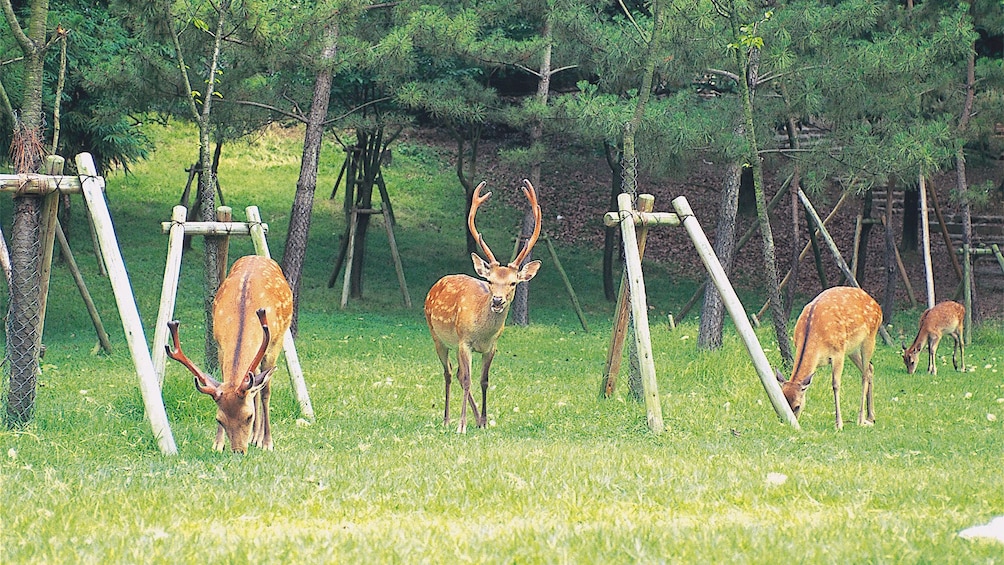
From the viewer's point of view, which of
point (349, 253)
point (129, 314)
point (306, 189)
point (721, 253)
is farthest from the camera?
point (349, 253)

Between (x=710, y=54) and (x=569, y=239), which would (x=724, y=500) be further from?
(x=569, y=239)

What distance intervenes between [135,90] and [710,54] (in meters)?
6.80

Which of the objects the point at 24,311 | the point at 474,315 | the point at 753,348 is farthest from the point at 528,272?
the point at 24,311

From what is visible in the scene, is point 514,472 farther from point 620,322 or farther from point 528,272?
point 620,322

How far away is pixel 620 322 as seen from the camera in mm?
9250

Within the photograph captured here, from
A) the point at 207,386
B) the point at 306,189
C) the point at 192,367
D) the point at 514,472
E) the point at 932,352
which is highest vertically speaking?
the point at 306,189

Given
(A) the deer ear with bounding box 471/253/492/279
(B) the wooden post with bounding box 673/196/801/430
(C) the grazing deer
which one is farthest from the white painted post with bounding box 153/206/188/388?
(C) the grazing deer

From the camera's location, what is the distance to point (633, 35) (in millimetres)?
13477

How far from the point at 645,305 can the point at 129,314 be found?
3.69m

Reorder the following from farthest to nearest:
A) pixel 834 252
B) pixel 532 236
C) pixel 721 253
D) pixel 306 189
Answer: pixel 834 252 < pixel 306 189 < pixel 721 253 < pixel 532 236

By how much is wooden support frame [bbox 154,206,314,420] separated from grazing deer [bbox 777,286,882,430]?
3630 millimetres

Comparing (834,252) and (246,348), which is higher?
(834,252)

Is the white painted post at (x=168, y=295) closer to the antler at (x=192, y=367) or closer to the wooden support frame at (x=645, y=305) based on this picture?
the antler at (x=192, y=367)

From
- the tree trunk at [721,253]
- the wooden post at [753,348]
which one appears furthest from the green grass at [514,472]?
the tree trunk at [721,253]
